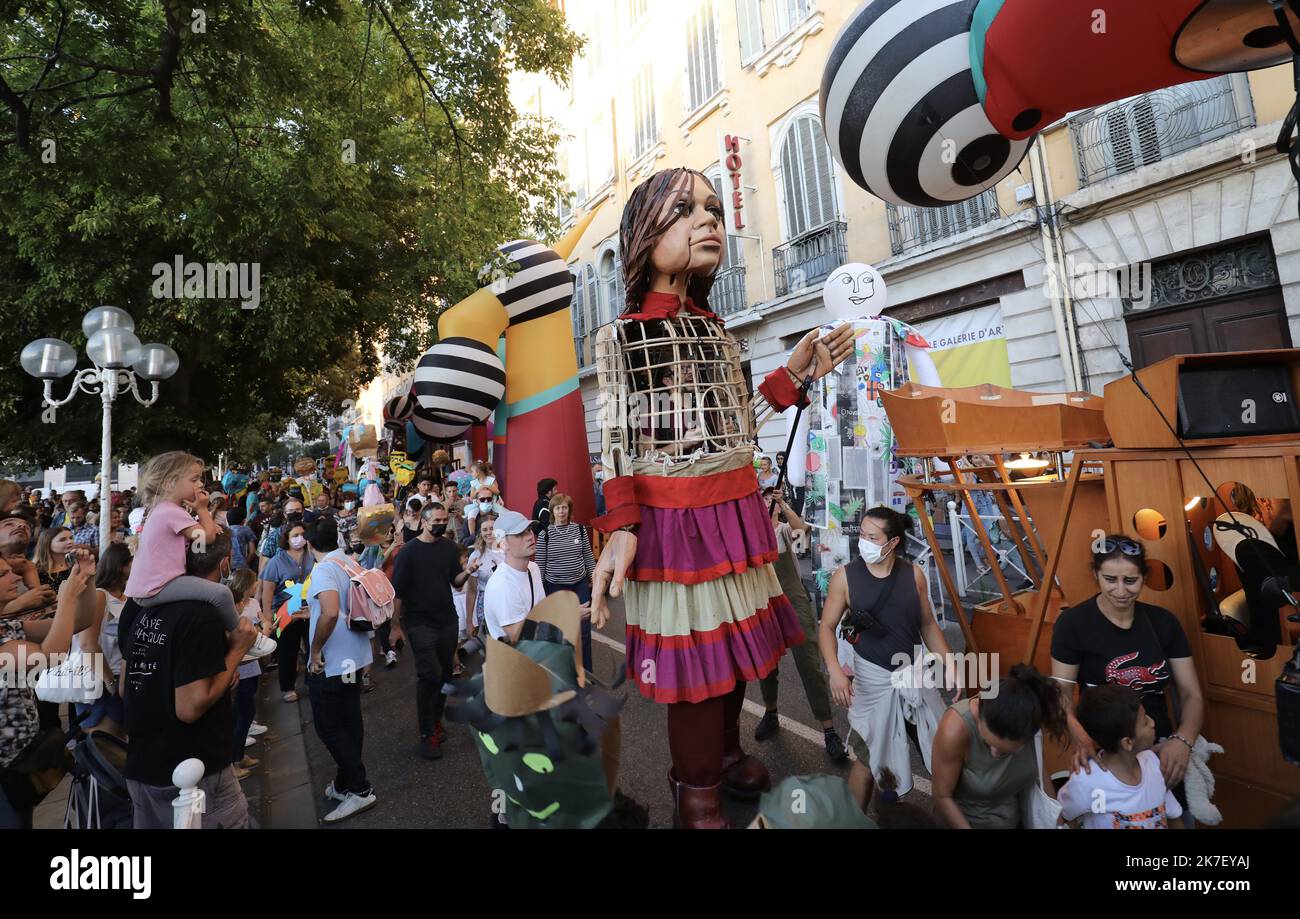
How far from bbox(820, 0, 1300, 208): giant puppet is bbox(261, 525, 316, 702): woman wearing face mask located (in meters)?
4.97

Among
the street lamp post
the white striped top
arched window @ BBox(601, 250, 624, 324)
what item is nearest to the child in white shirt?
the white striped top

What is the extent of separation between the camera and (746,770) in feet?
8.87

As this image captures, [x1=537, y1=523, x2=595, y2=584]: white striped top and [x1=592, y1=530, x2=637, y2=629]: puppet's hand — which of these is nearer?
[x1=592, y1=530, x2=637, y2=629]: puppet's hand

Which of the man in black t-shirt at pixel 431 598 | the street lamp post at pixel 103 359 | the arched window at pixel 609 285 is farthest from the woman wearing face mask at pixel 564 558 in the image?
the arched window at pixel 609 285

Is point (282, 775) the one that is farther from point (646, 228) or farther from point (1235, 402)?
point (1235, 402)

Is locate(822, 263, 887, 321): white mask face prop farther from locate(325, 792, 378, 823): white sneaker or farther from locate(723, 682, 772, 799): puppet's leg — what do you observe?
locate(325, 792, 378, 823): white sneaker

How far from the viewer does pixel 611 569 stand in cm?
209

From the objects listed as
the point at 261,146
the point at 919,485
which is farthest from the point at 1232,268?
the point at 261,146

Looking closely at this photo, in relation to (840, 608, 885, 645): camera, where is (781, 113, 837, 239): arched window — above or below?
above

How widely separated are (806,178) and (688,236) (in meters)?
10.8

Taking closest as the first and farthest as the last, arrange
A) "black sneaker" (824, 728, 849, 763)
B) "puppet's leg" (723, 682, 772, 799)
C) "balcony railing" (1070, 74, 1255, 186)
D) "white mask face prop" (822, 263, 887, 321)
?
"puppet's leg" (723, 682, 772, 799), "black sneaker" (824, 728, 849, 763), "white mask face prop" (822, 263, 887, 321), "balcony railing" (1070, 74, 1255, 186)

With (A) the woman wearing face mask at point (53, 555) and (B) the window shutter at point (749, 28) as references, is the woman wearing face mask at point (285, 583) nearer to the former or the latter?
(A) the woman wearing face mask at point (53, 555)

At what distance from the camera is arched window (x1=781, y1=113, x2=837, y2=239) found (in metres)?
11.4
